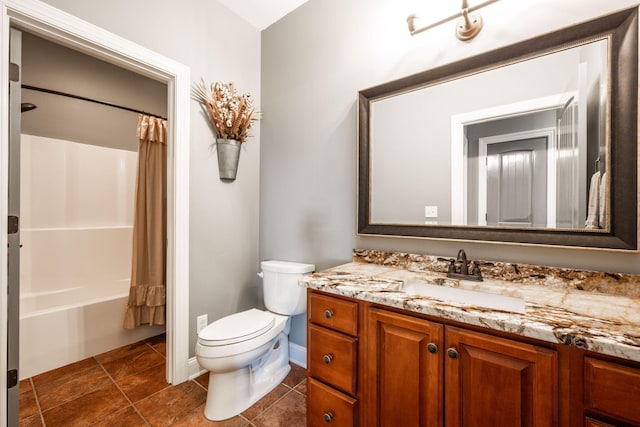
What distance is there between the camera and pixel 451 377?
0.87 metres

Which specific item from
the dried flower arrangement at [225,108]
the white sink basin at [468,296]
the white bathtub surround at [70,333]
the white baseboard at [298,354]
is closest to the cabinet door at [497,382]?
the white sink basin at [468,296]

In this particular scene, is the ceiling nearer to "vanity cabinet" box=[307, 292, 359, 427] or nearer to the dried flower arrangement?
the dried flower arrangement

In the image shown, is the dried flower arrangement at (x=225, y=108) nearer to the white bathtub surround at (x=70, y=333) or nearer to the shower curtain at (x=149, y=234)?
the shower curtain at (x=149, y=234)

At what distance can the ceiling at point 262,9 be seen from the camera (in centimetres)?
195

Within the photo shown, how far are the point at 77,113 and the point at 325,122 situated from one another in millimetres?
2497

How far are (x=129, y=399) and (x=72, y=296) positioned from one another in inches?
59.2

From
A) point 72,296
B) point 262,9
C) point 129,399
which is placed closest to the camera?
point 129,399

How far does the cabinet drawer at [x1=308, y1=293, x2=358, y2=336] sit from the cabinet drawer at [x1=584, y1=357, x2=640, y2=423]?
26.5 inches

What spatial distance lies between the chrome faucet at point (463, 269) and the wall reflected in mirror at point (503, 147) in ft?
0.61

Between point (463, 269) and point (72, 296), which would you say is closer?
point (463, 269)

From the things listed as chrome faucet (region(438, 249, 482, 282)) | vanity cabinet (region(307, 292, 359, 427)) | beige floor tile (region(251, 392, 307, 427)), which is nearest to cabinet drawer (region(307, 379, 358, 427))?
vanity cabinet (region(307, 292, 359, 427))

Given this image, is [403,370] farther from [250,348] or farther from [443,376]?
[250,348]

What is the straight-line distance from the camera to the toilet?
142 cm

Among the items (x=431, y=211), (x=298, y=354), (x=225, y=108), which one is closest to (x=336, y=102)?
(x=225, y=108)
